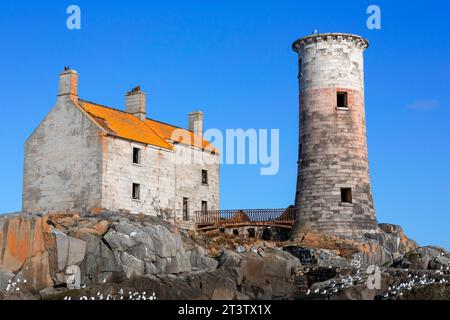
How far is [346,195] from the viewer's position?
44781mm

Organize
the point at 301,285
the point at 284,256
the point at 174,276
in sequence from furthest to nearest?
the point at 284,256
the point at 301,285
the point at 174,276

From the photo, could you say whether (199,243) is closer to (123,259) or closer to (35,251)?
(123,259)

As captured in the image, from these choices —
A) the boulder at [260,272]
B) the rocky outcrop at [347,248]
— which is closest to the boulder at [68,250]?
the boulder at [260,272]

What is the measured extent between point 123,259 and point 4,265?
5.63 meters

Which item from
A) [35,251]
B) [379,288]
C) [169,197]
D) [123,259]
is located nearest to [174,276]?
[123,259]

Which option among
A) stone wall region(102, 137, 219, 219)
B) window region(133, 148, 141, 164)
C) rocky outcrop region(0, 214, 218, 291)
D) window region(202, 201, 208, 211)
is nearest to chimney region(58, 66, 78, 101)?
stone wall region(102, 137, 219, 219)

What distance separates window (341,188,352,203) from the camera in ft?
146

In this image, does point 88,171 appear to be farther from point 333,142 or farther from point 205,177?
point 333,142

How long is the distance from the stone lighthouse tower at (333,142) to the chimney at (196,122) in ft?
33.3

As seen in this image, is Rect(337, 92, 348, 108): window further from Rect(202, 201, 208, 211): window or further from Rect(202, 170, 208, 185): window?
Rect(202, 201, 208, 211): window

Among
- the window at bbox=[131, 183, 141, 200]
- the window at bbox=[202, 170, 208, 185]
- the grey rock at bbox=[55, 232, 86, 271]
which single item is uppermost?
the window at bbox=[202, 170, 208, 185]

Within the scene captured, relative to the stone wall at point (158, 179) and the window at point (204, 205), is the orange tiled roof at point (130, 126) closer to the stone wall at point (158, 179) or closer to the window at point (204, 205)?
the stone wall at point (158, 179)

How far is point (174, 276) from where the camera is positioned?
33.1 m

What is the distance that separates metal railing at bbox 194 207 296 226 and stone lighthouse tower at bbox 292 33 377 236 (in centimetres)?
181
